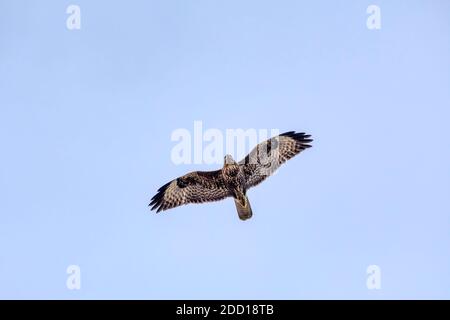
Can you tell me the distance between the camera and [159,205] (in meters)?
15.9

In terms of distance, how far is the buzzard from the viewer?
15.0 meters

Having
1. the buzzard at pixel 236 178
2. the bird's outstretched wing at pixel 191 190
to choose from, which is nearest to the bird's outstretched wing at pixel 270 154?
the buzzard at pixel 236 178

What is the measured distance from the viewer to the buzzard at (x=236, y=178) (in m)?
15.0

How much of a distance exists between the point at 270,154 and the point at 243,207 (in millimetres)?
1259

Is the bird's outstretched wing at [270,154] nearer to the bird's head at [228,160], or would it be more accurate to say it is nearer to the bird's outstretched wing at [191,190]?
the bird's head at [228,160]

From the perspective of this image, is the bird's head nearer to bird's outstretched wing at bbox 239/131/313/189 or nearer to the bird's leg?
bird's outstretched wing at bbox 239/131/313/189

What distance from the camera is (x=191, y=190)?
51.2 feet

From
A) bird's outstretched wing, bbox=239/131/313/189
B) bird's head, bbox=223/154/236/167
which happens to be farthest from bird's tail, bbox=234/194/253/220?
bird's head, bbox=223/154/236/167

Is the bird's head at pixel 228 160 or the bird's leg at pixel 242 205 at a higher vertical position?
the bird's head at pixel 228 160

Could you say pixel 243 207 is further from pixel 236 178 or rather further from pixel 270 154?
pixel 270 154

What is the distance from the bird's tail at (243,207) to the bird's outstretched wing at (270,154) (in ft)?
0.90
